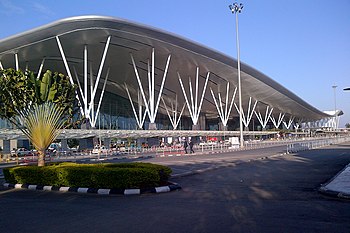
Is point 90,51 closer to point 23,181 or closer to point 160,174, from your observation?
point 23,181

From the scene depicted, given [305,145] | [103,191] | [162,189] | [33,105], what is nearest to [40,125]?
[33,105]

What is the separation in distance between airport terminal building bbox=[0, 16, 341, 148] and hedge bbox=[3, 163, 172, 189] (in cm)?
2847

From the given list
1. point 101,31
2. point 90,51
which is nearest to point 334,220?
point 101,31

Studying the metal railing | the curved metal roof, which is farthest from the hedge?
the curved metal roof

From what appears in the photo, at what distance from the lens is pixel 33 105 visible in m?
16.7

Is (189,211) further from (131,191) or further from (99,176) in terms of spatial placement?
(99,176)

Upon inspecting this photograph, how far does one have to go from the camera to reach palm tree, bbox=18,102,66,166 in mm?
16016

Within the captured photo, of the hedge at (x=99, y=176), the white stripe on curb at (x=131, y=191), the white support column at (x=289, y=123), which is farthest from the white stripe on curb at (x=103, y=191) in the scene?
the white support column at (x=289, y=123)

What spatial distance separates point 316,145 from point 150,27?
82.6 ft

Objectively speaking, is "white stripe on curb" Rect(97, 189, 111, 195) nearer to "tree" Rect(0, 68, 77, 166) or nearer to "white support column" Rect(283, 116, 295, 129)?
"tree" Rect(0, 68, 77, 166)

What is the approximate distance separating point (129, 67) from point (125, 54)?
5745mm

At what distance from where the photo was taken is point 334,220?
6422mm

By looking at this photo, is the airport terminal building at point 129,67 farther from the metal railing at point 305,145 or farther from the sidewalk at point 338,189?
the sidewalk at point 338,189

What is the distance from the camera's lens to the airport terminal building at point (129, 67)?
41.2m
